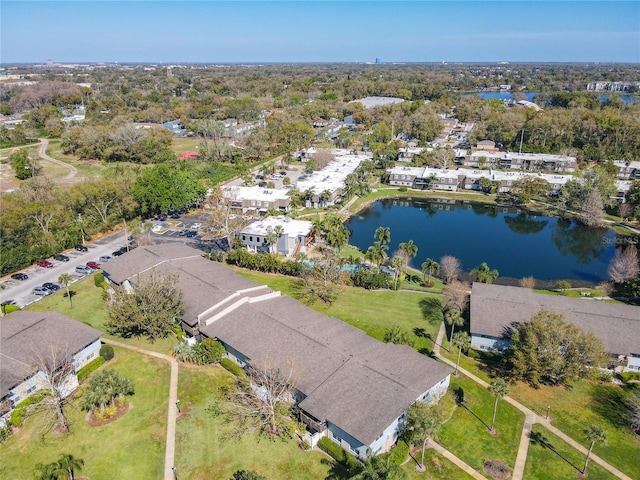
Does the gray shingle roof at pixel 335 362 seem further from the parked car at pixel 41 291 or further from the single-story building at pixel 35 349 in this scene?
the parked car at pixel 41 291

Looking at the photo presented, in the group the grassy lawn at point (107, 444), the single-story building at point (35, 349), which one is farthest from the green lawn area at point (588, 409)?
the single-story building at point (35, 349)

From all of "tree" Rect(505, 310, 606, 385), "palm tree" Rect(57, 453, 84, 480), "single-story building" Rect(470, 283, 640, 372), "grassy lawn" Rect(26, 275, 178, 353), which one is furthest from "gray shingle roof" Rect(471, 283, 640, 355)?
"palm tree" Rect(57, 453, 84, 480)

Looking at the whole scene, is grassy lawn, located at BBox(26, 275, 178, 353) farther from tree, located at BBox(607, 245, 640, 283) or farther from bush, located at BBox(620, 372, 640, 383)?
tree, located at BBox(607, 245, 640, 283)

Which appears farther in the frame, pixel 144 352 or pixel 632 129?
pixel 632 129

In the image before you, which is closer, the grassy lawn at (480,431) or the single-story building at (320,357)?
the single-story building at (320,357)

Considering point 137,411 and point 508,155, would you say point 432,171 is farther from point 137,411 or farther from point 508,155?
point 137,411

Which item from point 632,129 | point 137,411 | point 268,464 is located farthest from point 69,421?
point 632,129

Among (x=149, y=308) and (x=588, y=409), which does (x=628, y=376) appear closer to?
(x=588, y=409)
